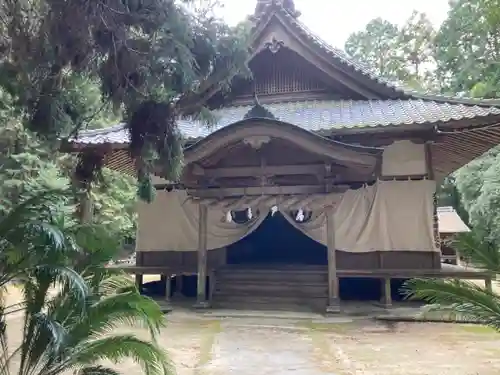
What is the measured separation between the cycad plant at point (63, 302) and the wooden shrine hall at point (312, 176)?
4141mm

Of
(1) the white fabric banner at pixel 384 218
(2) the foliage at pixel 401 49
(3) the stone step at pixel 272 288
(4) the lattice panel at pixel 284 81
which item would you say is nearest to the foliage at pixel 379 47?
(2) the foliage at pixel 401 49

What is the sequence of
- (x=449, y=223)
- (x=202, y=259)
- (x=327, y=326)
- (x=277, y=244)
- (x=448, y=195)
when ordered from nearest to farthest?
(x=327, y=326)
(x=202, y=259)
(x=277, y=244)
(x=449, y=223)
(x=448, y=195)

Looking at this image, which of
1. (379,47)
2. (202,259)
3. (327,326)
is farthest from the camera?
(379,47)

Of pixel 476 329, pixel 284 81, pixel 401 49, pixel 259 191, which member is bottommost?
pixel 476 329

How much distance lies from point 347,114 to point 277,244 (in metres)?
5.35

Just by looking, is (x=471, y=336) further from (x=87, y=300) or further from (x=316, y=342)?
Answer: (x=87, y=300)

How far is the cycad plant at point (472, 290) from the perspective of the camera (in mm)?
3986

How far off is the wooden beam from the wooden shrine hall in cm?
2

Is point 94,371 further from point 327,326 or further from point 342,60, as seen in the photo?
point 342,60

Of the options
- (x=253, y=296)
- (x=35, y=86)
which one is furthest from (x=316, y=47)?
(x=35, y=86)

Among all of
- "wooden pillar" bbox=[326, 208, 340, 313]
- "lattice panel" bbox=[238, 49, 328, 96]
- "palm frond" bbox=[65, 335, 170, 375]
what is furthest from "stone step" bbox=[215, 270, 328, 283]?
"palm frond" bbox=[65, 335, 170, 375]

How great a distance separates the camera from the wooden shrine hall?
313 inches

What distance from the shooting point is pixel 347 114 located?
9070mm

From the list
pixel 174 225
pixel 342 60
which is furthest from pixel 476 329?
pixel 174 225
